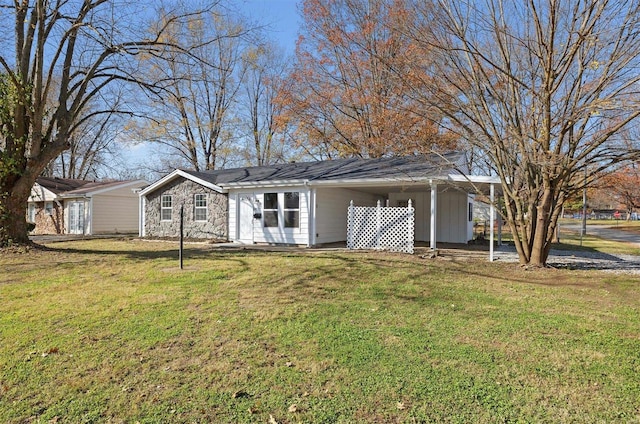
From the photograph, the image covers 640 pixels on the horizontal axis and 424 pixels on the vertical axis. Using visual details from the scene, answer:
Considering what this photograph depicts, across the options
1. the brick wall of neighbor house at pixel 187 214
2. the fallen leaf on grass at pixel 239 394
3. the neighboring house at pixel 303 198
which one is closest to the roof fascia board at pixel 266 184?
the neighboring house at pixel 303 198

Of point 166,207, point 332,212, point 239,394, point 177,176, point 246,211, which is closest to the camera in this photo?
point 239,394

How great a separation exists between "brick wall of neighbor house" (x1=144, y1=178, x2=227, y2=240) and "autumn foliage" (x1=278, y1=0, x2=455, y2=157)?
Answer: 383 inches

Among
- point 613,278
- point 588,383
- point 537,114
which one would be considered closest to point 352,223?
point 537,114

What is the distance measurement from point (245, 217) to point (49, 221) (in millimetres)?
16595

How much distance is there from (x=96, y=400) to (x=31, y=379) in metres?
0.86

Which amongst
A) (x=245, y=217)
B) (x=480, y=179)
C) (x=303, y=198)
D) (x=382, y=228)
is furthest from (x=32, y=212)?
(x=480, y=179)

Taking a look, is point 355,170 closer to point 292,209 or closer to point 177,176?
point 292,209

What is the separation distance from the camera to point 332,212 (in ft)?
48.4

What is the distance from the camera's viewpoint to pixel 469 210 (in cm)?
1689

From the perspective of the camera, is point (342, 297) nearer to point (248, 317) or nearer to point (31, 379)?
point (248, 317)

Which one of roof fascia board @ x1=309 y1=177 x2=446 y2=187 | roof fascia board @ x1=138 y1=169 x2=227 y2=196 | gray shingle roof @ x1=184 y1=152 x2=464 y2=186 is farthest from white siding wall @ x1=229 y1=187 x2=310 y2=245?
roof fascia board @ x1=309 y1=177 x2=446 y2=187

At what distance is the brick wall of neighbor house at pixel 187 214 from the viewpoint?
15.7 m

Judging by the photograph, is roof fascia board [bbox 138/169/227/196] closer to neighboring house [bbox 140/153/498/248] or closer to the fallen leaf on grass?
neighboring house [bbox 140/153/498/248]

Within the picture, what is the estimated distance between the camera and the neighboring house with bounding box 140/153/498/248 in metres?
12.9
